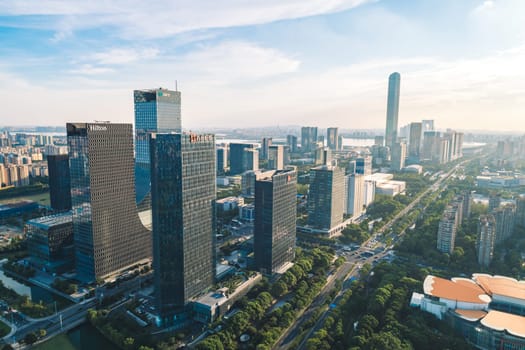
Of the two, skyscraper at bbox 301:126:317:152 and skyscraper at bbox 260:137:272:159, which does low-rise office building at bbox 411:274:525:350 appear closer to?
skyscraper at bbox 260:137:272:159

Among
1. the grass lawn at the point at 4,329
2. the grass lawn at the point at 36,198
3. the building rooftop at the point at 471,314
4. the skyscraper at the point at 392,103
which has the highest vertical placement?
the skyscraper at the point at 392,103

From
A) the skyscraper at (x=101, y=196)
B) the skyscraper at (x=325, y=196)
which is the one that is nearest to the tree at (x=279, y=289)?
the skyscraper at (x=101, y=196)

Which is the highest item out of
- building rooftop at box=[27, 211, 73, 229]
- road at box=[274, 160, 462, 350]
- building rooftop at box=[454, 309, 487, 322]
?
building rooftop at box=[27, 211, 73, 229]

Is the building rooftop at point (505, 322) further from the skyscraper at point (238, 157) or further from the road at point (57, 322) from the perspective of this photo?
the skyscraper at point (238, 157)

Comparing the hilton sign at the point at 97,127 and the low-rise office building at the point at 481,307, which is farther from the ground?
the hilton sign at the point at 97,127

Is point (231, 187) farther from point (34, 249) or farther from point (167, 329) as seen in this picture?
point (167, 329)

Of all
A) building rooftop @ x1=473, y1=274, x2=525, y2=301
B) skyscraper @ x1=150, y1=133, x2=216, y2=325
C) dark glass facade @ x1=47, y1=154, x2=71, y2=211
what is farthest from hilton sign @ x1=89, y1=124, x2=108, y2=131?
building rooftop @ x1=473, y1=274, x2=525, y2=301
